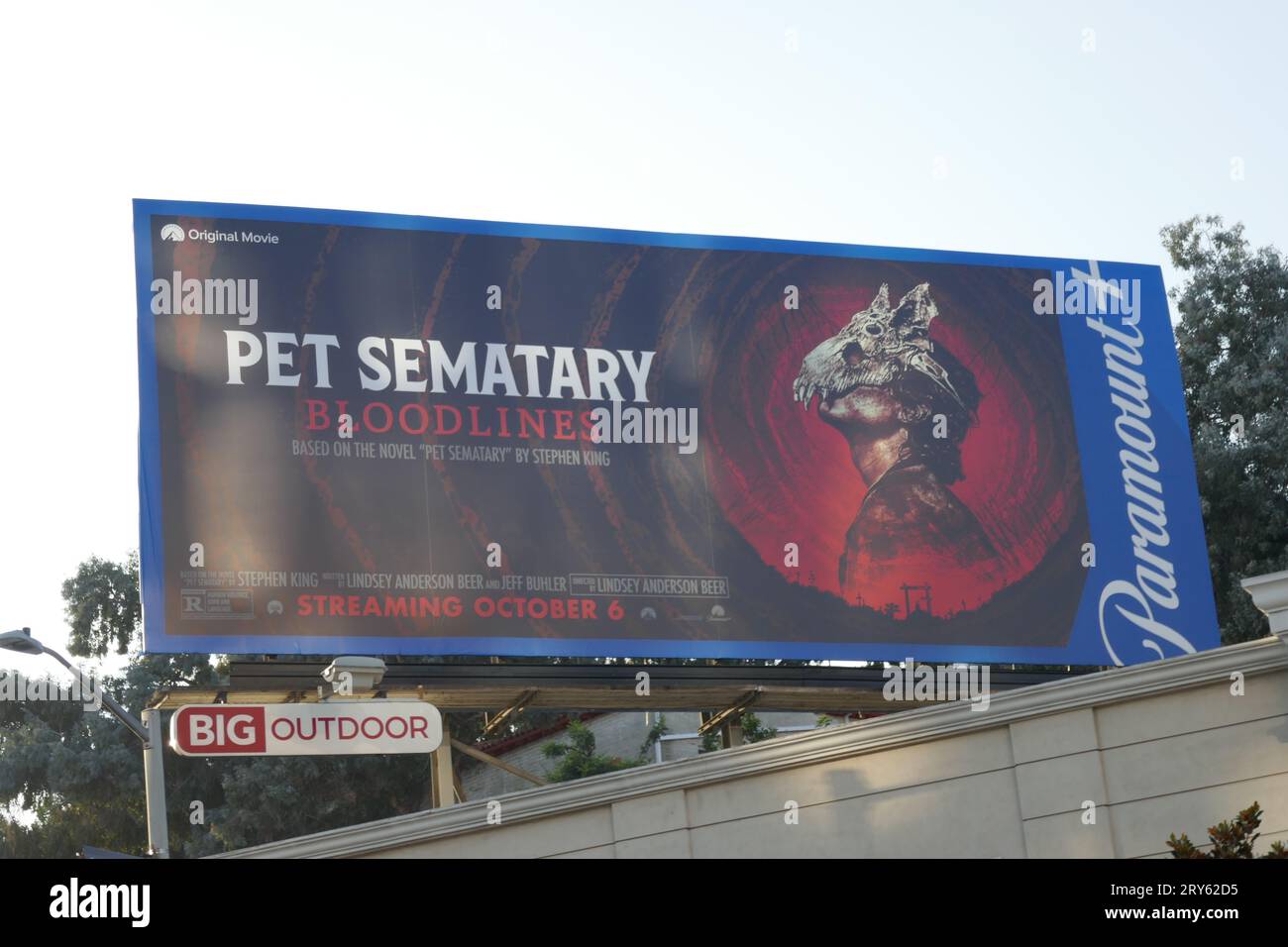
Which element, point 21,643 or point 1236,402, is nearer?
point 21,643

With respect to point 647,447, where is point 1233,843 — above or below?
below

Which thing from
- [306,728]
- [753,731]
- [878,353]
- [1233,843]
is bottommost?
[1233,843]

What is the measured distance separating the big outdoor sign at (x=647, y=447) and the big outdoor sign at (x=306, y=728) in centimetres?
200

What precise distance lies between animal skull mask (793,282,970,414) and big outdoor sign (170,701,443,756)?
7776 mm

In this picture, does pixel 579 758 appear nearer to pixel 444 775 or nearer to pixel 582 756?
pixel 582 756

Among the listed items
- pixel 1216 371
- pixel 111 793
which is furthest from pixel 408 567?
pixel 111 793

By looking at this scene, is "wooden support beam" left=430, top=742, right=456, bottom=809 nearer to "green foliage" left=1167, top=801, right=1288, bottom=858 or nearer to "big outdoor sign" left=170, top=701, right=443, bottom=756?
"big outdoor sign" left=170, top=701, right=443, bottom=756

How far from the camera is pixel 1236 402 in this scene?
3100cm

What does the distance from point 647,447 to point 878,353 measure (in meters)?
3.89

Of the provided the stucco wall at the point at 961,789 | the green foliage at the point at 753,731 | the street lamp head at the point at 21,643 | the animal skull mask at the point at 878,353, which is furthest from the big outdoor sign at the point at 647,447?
the green foliage at the point at 753,731

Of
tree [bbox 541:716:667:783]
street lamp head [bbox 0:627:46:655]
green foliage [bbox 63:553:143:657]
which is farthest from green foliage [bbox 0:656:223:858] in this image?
street lamp head [bbox 0:627:46:655]

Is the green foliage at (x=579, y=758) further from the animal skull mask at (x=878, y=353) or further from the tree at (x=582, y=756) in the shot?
the animal skull mask at (x=878, y=353)

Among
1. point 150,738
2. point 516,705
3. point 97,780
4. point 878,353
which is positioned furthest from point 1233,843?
point 97,780
